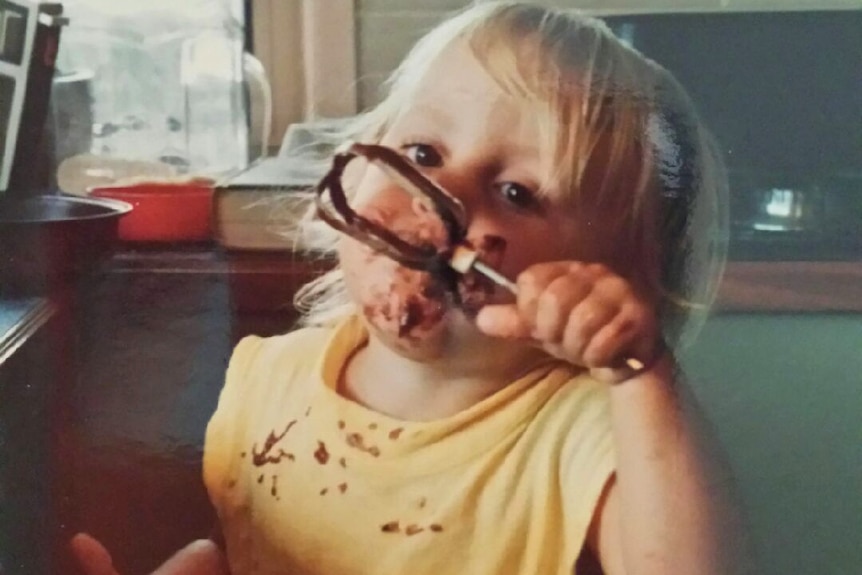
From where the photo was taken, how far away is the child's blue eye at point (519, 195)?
0.35 m

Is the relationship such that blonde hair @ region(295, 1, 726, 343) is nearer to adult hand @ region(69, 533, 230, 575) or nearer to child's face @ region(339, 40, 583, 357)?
child's face @ region(339, 40, 583, 357)

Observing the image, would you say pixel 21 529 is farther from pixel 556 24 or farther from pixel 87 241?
pixel 556 24

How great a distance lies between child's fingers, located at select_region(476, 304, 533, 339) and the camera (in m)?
0.33

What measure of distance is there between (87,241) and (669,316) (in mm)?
215

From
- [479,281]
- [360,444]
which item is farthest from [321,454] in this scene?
[479,281]

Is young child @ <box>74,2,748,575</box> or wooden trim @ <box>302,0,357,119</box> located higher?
wooden trim @ <box>302,0,357,119</box>

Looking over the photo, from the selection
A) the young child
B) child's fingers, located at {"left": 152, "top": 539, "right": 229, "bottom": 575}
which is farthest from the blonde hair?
child's fingers, located at {"left": 152, "top": 539, "right": 229, "bottom": 575}

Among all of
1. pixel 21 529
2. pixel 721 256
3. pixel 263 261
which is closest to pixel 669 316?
pixel 721 256

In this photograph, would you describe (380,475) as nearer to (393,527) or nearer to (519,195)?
(393,527)

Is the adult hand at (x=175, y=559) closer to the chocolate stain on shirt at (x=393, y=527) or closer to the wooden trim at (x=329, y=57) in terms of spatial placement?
the chocolate stain on shirt at (x=393, y=527)

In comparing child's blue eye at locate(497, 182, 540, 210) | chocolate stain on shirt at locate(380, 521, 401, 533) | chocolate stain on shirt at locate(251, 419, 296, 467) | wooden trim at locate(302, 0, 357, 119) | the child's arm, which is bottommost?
chocolate stain on shirt at locate(380, 521, 401, 533)

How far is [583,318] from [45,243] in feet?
0.70

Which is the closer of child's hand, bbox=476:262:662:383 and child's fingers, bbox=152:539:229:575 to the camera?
child's hand, bbox=476:262:662:383

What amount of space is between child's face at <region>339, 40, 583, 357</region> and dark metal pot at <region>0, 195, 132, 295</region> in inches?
4.3
